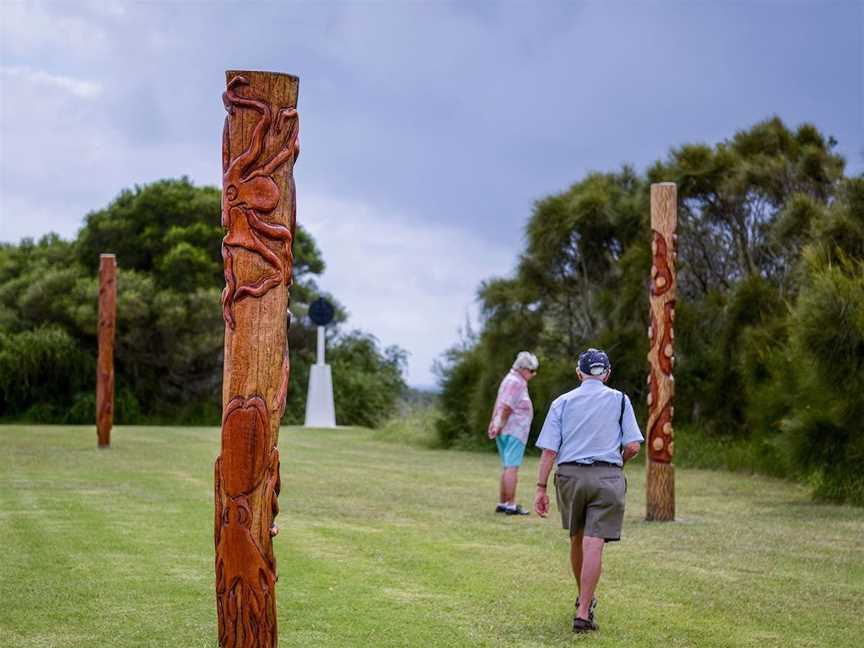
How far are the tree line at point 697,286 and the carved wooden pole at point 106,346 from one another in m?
7.68

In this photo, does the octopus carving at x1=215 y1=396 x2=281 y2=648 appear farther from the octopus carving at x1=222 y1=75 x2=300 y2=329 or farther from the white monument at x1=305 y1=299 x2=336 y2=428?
the white monument at x1=305 y1=299 x2=336 y2=428

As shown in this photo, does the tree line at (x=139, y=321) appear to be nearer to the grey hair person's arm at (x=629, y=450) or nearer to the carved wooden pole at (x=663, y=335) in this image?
the carved wooden pole at (x=663, y=335)

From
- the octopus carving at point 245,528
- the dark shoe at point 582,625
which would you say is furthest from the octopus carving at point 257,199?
the dark shoe at point 582,625

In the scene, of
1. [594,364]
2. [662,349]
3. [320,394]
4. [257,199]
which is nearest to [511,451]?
[662,349]

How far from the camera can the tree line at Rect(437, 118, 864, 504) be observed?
71.5ft

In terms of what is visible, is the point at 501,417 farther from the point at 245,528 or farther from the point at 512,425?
the point at 245,528

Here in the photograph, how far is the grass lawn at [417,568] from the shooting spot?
8.06 m

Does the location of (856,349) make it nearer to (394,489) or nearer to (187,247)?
(394,489)

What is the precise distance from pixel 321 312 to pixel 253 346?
97.3 feet

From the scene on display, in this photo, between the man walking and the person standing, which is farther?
the person standing

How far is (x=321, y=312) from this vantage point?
3606cm

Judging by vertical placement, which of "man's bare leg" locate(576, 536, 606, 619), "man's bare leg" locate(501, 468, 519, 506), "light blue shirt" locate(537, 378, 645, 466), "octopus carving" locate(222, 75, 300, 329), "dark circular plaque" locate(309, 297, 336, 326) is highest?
"dark circular plaque" locate(309, 297, 336, 326)

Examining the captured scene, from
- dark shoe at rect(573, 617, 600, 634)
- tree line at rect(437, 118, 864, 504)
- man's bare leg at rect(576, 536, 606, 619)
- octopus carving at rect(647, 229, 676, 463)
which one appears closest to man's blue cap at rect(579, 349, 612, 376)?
man's bare leg at rect(576, 536, 606, 619)

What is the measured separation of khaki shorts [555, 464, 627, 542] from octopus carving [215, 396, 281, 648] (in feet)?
7.95
